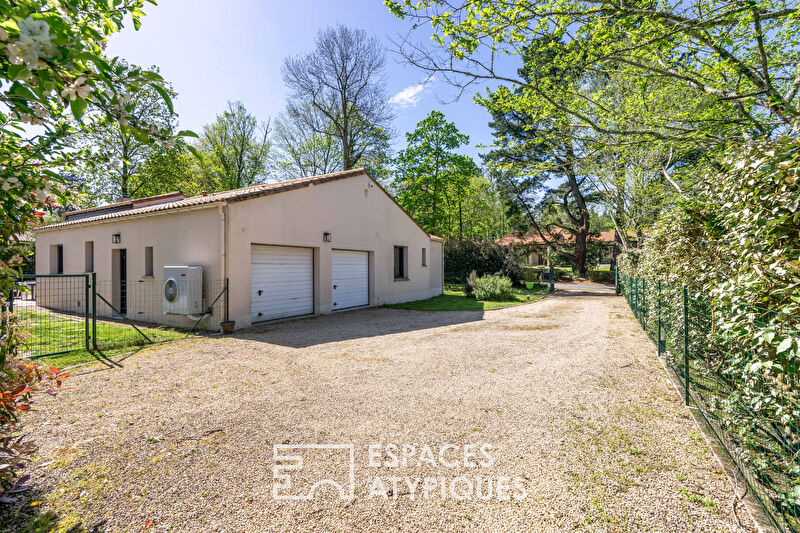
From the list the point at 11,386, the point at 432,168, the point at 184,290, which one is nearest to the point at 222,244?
the point at 184,290

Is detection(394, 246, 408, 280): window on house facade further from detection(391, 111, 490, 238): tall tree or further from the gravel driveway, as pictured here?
detection(391, 111, 490, 238): tall tree

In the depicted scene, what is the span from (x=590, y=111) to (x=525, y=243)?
29180 mm

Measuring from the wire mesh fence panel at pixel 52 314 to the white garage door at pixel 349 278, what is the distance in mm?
6483

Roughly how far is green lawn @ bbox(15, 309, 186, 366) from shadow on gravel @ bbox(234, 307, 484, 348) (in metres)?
1.96

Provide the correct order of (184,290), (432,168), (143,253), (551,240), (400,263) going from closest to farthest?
(184,290), (143,253), (400,263), (432,168), (551,240)

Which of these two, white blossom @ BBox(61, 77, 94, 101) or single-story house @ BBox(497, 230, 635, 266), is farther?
single-story house @ BBox(497, 230, 635, 266)

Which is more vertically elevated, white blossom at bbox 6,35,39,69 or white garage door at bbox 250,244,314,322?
white blossom at bbox 6,35,39,69

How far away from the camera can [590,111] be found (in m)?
7.25

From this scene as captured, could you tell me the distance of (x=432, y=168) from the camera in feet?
82.3

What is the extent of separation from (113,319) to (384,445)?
11214mm

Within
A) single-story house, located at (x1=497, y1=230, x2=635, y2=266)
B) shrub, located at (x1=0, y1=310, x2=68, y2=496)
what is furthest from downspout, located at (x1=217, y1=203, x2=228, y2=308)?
single-story house, located at (x1=497, y1=230, x2=635, y2=266)

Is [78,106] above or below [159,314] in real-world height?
above

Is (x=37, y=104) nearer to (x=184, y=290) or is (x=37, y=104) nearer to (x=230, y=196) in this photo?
(x=230, y=196)

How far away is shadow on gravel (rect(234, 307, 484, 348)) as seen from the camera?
793 cm
